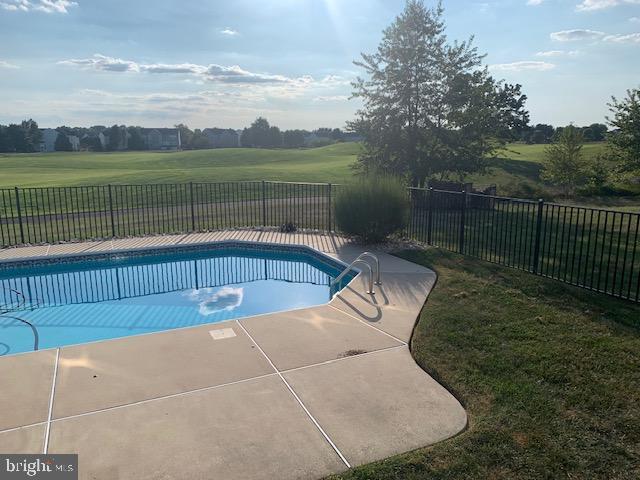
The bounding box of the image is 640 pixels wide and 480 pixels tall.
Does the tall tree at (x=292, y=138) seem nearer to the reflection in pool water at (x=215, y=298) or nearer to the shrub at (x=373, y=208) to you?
the shrub at (x=373, y=208)

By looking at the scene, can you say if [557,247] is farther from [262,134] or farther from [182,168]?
[262,134]

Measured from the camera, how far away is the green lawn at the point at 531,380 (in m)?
3.29

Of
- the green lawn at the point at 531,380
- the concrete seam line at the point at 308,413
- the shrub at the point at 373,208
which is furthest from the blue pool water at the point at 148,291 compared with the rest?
the green lawn at the point at 531,380

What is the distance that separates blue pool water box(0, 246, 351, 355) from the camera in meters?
7.08

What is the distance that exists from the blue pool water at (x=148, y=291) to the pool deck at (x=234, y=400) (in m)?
1.65

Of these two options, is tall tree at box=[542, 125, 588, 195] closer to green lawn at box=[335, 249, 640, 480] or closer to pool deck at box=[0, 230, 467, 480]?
green lawn at box=[335, 249, 640, 480]

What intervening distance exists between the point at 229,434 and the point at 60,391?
1.84 metres

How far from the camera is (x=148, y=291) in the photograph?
8.84m

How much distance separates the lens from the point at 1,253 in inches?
399

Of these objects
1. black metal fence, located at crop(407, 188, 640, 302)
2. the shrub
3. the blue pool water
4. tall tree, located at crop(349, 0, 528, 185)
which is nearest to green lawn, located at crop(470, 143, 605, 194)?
tall tree, located at crop(349, 0, 528, 185)

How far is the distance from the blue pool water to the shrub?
119 centimetres

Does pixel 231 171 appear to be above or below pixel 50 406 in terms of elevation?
above

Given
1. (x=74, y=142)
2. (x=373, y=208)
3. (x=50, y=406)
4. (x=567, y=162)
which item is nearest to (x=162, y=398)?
(x=50, y=406)

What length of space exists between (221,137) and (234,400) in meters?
109
